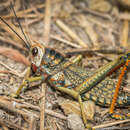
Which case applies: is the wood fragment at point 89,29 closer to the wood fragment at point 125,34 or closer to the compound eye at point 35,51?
the wood fragment at point 125,34

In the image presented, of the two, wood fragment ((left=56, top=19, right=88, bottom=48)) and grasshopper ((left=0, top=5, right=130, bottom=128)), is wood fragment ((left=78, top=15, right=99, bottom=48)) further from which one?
grasshopper ((left=0, top=5, right=130, bottom=128))

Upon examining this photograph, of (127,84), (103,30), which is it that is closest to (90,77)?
(127,84)

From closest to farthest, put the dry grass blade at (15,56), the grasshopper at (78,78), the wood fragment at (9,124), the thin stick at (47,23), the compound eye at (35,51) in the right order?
the wood fragment at (9,124) → the grasshopper at (78,78) → the compound eye at (35,51) → the dry grass blade at (15,56) → the thin stick at (47,23)

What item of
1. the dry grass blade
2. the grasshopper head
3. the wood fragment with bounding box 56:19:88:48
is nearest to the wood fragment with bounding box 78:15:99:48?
the wood fragment with bounding box 56:19:88:48

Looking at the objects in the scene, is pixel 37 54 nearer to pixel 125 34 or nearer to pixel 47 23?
pixel 47 23

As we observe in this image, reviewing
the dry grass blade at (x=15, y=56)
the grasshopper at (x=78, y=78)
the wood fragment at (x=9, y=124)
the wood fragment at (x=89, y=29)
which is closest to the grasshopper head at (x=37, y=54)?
the grasshopper at (x=78, y=78)

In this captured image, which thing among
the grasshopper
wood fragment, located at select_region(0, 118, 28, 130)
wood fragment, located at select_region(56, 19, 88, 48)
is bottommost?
wood fragment, located at select_region(0, 118, 28, 130)

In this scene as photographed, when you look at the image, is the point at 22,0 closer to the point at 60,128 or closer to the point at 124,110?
the point at 60,128

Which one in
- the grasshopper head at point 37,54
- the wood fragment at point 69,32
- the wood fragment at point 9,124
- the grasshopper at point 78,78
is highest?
the wood fragment at point 69,32
